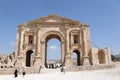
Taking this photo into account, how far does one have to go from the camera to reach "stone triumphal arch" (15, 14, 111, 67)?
129 ft

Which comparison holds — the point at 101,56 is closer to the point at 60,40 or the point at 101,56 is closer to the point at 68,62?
the point at 68,62

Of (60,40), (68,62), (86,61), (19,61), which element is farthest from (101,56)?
(19,61)

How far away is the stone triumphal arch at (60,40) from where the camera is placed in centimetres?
3919

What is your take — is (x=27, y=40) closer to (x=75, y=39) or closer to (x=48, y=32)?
(x=48, y=32)

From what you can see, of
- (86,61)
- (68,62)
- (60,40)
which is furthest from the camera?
(60,40)

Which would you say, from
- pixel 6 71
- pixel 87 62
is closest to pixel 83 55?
pixel 87 62

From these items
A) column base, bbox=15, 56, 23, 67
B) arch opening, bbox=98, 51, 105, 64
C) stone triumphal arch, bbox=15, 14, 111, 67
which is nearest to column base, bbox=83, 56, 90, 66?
stone triumphal arch, bbox=15, 14, 111, 67

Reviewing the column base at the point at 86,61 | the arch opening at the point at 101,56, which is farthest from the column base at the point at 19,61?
the arch opening at the point at 101,56

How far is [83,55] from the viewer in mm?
39562

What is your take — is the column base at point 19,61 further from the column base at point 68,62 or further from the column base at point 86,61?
the column base at point 86,61

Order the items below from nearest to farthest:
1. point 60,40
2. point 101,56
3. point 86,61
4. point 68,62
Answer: point 68,62, point 86,61, point 60,40, point 101,56

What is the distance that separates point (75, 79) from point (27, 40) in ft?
73.5

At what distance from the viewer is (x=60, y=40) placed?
1640 inches

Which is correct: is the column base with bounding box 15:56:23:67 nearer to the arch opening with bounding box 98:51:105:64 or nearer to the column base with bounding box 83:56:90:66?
the column base with bounding box 83:56:90:66
